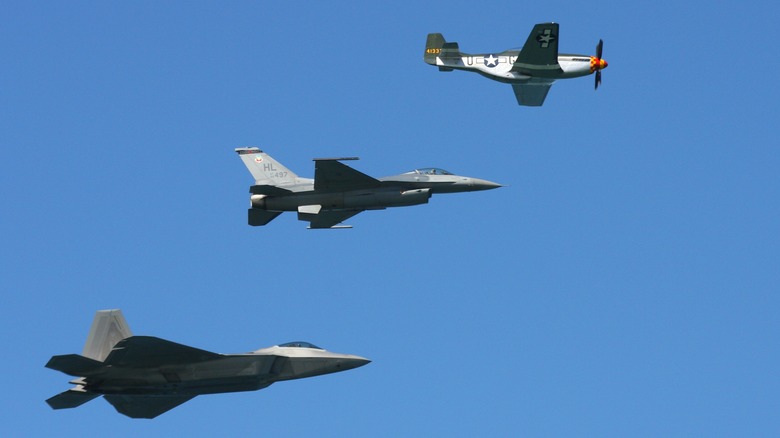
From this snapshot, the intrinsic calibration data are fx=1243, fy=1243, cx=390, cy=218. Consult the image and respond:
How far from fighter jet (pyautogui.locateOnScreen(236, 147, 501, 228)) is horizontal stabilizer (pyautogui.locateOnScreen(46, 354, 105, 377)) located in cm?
1528

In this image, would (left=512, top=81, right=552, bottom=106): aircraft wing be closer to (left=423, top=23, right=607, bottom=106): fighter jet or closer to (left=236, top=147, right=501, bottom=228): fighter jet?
(left=423, top=23, right=607, bottom=106): fighter jet

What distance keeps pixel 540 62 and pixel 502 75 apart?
2400mm

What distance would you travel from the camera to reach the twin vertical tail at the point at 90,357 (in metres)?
49.9

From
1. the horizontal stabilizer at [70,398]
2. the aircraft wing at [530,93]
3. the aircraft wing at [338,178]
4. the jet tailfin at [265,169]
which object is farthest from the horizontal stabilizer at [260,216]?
the aircraft wing at [530,93]

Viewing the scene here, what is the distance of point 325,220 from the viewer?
2559 inches

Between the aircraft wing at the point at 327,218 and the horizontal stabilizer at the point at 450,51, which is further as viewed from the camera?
the horizontal stabilizer at the point at 450,51

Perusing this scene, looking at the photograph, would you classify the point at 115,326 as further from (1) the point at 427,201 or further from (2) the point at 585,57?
(2) the point at 585,57

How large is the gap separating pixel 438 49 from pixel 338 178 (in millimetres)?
12013

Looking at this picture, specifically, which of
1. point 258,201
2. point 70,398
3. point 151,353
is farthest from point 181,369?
point 258,201

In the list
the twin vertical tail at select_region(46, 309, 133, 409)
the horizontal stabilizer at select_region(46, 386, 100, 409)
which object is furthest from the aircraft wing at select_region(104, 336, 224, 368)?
the horizontal stabilizer at select_region(46, 386, 100, 409)

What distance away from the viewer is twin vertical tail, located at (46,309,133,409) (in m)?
49.9

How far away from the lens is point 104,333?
179 feet

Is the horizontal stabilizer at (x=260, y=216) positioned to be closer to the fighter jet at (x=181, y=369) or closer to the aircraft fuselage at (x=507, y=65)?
the fighter jet at (x=181, y=369)

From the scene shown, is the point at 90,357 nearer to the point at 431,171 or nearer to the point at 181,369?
the point at 181,369
